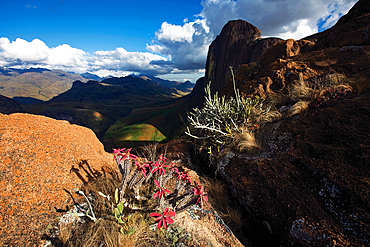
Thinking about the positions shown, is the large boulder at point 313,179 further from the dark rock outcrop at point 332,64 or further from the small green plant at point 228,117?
the dark rock outcrop at point 332,64

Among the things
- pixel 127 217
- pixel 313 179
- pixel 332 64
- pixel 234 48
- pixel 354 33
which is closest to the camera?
pixel 127 217

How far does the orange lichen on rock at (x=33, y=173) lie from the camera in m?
2.13

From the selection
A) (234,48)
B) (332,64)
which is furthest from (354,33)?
(234,48)

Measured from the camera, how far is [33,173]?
2600 mm

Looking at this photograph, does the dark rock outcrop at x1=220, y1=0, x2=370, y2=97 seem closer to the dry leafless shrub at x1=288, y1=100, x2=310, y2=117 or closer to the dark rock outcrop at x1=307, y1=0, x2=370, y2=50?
the dark rock outcrop at x1=307, y1=0, x2=370, y2=50

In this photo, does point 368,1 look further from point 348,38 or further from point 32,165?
point 32,165

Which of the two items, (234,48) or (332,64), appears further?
(234,48)

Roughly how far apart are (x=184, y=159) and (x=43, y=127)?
3.56m

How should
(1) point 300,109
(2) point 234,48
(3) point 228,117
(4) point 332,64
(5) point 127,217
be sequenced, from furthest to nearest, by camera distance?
(2) point 234,48, (4) point 332,64, (3) point 228,117, (1) point 300,109, (5) point 127,217

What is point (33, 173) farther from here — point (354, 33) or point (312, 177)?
point (354, 33)

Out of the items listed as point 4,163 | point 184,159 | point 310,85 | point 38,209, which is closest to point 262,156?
point 184,159

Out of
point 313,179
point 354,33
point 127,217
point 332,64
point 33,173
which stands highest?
point 354,33

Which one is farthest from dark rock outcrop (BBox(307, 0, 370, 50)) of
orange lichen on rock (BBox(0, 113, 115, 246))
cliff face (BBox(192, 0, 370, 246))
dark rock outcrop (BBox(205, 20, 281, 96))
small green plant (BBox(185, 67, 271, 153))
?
dark rock outcrop (BBox(205, 20, 281, 96))

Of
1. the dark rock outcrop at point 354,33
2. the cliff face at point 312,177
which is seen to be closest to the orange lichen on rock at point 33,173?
the cliff face at point 312,177
